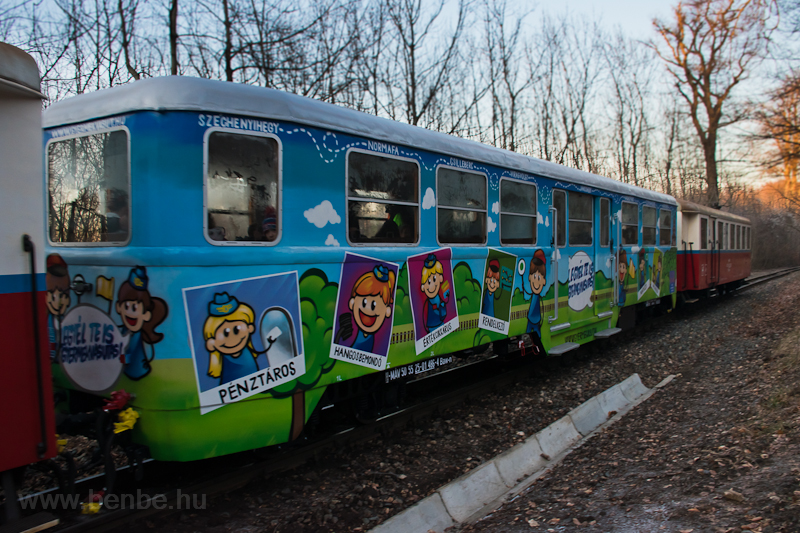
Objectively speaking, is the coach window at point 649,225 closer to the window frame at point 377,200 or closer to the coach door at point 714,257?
the coach door at point 714,257

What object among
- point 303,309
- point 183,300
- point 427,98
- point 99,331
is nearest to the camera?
point 183,300

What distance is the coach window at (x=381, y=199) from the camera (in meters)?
4.45

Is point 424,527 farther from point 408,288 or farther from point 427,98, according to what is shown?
point 427,98

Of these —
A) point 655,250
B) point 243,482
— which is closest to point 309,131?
point 243,482

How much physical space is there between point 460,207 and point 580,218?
326cm

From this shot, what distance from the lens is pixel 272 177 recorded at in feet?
12.7

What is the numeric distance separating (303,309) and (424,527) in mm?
1773

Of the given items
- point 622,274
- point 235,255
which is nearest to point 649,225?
point 622,274

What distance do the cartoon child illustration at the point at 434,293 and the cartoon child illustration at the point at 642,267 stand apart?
20.9ft

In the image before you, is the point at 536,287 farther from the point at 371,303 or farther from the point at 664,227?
the point at 664,227

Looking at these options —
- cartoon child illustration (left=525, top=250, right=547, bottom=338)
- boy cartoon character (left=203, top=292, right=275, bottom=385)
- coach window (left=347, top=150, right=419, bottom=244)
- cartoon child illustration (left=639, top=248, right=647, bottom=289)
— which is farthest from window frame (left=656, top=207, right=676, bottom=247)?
boy cartoon character (left=203, top=292, right=275, bottom=385)

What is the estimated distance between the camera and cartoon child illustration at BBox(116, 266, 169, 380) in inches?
136

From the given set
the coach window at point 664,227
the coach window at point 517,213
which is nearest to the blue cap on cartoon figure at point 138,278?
the coach window at point 517,213

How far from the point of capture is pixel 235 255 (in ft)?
12.0
